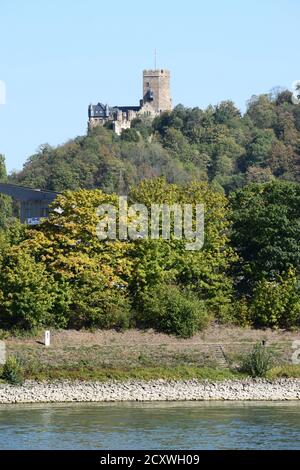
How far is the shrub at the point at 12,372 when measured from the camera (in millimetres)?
47938

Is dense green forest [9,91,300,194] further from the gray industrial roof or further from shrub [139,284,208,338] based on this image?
shrub [139,284,208,338]

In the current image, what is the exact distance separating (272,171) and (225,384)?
82273mm

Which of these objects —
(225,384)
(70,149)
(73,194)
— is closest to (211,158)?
(70,149)

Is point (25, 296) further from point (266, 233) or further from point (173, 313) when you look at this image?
point (266, 233)

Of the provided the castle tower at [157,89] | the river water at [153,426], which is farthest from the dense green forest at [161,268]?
the castle tower at [157,89]

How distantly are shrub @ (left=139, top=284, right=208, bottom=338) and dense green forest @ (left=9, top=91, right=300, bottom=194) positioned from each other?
187 feet

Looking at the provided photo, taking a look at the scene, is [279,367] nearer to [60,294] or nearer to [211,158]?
[60,294]

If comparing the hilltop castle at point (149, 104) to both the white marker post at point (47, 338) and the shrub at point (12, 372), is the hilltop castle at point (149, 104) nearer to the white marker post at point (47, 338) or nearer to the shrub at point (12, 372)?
the white marker post at point (47, 338)

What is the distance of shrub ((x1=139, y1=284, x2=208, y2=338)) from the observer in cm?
5397

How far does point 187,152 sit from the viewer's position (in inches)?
5408

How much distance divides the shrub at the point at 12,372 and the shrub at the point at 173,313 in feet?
24.3

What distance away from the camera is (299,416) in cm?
4309

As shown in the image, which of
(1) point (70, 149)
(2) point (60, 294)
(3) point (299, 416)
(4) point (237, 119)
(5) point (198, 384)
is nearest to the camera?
(3) point (299, 416)

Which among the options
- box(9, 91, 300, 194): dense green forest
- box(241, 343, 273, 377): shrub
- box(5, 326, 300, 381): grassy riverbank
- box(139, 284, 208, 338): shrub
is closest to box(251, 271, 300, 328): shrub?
box(5, 326, 300, 381): grassy riverbank
